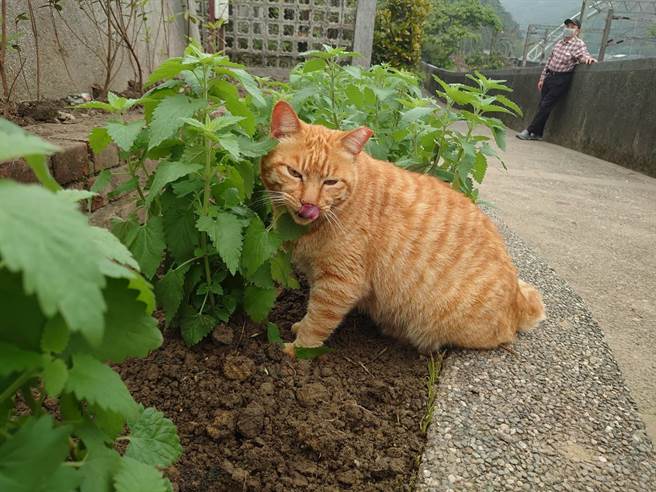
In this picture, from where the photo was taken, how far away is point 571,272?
11.4 ft

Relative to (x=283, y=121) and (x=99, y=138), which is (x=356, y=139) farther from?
(x=99, y=138)

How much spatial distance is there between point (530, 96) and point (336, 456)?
11727 millimetres

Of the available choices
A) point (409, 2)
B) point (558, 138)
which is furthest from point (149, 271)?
point (409, 2)

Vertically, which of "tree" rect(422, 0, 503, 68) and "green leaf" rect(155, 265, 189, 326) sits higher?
"tree" rect(422, 0, 503, 68)

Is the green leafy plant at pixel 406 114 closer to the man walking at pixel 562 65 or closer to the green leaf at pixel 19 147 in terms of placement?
the green leaf at pixel 19 147

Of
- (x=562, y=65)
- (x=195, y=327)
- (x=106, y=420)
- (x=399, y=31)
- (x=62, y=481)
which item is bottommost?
(x=195, y=327)

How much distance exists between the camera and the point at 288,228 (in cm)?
206

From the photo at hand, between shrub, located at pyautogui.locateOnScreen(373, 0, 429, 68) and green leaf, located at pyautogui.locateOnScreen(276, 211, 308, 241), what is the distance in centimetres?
959

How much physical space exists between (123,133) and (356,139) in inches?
38.6

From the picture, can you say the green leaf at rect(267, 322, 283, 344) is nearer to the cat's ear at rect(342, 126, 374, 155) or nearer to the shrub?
the cat's ear at rect(342, 126, 374, 155)

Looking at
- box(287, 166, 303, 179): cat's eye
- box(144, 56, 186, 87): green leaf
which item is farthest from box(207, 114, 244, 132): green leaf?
box(287, 166, 303, 179): cat's eye

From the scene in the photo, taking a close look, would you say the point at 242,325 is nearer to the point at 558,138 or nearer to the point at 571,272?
the point at 571,272

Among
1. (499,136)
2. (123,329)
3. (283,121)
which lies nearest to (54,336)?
(123,329)

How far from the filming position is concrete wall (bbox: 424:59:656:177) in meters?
7.15
